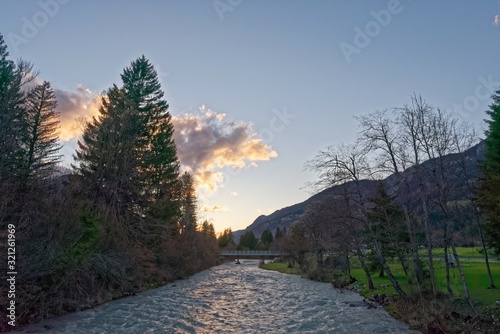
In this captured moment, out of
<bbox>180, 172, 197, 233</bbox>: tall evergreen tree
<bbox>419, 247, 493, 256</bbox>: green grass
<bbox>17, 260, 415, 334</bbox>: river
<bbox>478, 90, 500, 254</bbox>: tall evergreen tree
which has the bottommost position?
<bbox>17, 260, 415, 334</bbox>: river

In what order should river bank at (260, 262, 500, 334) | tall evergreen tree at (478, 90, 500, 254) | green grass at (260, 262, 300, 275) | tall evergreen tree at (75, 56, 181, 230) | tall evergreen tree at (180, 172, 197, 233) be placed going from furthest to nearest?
tall evergreen tree at (180, 172, 197, 233) → green grass at (260, 262, 300, 275) → tall evergreen tree at (75, 56, 181, 230) → tall evergreen tree at (478, 90, 500, 254) → river bank at (260, 262, 500, 334)

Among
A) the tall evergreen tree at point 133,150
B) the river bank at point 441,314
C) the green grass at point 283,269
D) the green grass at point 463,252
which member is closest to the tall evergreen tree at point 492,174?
the green grass at point 463,252

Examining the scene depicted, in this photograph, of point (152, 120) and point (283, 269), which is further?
point (283, 269)

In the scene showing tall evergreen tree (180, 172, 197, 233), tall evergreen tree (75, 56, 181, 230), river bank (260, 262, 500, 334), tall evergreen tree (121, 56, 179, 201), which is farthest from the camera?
tall evergreen tree (180, 172, 197, 233)

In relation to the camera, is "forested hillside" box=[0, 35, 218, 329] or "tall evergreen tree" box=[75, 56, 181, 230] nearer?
"forested hillside" box=[0, 35, 218, 329]

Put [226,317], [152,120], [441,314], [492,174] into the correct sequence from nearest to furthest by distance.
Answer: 1. [441,314]
2. [226,317]
3. [492,174]
4. [152,120]

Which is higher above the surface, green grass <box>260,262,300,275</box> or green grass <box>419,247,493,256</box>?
green grass <box>419,247,493,256</box>

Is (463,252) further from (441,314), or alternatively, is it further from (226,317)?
(226,317)

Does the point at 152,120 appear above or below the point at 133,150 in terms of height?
above

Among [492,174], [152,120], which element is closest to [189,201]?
[152,120]

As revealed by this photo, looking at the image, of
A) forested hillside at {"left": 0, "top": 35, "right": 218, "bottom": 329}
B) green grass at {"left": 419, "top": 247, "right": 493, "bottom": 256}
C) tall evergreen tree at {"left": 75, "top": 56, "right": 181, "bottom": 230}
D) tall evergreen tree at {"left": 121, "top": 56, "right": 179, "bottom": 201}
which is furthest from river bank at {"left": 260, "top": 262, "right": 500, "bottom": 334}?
tall evergreen tree at {"left": 121, "top": 56, "right": 179, "bottom": 201}

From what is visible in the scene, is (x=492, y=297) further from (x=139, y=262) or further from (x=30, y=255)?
(x=139, y=262)

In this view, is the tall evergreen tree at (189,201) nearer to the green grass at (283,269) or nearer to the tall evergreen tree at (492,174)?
the green grass at (283,269)

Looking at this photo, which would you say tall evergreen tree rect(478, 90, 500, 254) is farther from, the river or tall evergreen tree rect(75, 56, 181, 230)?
tall evergreen tree rect(75, 56, 181, 230)
